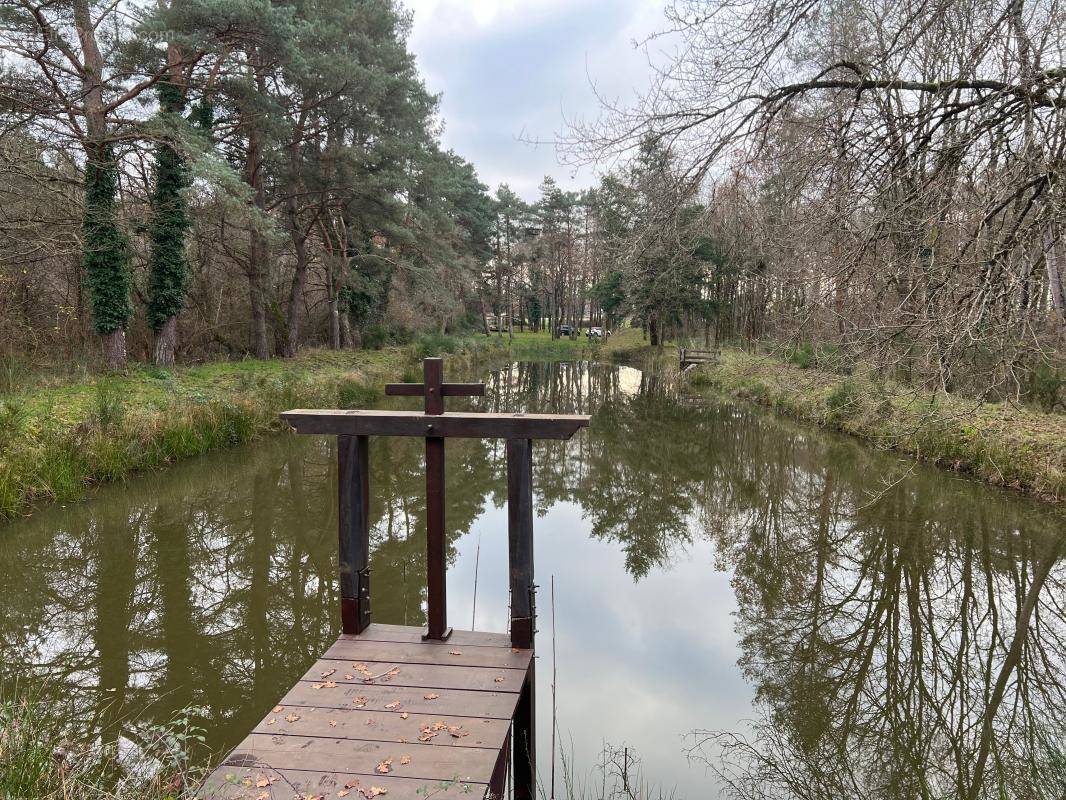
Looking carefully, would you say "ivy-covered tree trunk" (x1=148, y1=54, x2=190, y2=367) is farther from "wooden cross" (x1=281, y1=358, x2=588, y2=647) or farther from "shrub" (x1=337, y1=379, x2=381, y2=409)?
"wooden cross" (x1=281, y1=358, x2=588, y2=647)

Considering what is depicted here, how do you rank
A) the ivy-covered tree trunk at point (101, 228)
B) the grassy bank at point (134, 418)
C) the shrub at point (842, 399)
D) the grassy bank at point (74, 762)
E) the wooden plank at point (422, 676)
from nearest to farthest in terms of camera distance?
1. the grassy bank at point (74, 762)
2. the wooden plank at point (422, 676)
3. the grassy bank at point (134, 418)
4. the ivy-covered tree trunk at point (101, 228)
5. the shrub at point (842, 399)

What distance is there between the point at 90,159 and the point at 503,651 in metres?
12.3

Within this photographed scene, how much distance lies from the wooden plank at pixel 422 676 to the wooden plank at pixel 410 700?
1.4 inches

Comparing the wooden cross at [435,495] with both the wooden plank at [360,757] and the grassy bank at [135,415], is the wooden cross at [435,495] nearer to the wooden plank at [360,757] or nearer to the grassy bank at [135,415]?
the wooden plank at [360,757]

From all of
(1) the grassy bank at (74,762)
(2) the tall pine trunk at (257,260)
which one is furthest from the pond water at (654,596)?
(2) the tall pine trunk at (257,260)

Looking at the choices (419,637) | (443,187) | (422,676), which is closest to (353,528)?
(419,637)

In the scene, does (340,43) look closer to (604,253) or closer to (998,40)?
(604,253)

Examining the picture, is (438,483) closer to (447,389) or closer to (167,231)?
(447,389)

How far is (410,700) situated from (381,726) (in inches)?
9.8

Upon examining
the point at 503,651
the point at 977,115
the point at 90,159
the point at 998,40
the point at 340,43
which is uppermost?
the point at 340,43

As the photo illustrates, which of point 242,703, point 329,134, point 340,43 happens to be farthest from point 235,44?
point 242,703

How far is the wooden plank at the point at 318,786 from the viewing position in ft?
7.73

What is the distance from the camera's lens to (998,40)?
154 inches

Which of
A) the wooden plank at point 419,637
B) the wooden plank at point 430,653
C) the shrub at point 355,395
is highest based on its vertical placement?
the shrub at point 355,395
